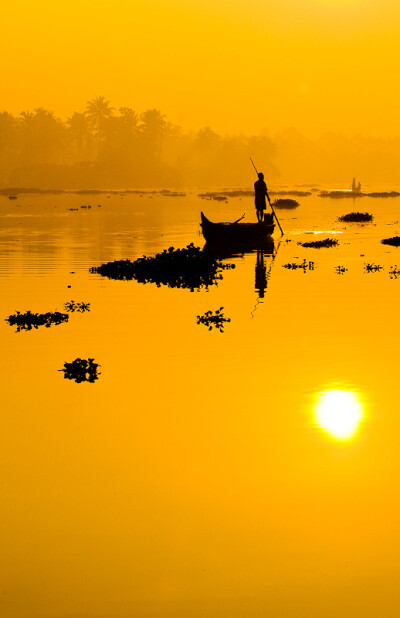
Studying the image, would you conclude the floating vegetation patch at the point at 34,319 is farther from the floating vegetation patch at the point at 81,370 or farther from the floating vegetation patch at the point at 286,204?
the floating vegetation patch at the point at 286,204

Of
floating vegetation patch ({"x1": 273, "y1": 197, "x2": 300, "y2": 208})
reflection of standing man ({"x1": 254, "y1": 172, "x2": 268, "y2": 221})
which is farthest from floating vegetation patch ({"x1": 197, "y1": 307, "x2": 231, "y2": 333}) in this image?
floating vegetation patch ({"x1": 273, "y1": 197, "x2": 300, "y2": 208})

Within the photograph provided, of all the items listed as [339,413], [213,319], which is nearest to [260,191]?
[213,319]

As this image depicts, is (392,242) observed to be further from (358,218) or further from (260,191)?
(358,218)

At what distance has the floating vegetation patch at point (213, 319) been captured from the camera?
22.6 metres

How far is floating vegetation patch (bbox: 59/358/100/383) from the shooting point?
54.7 feet

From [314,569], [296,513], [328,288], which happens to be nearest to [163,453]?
[296,513]

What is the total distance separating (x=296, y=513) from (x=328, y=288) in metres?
20.7

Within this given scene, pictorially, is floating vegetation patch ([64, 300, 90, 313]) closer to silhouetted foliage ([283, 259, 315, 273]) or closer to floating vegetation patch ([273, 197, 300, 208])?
silhouetted foliage ([283, 259, 315, 273])

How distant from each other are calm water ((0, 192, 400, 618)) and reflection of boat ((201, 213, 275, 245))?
21.0 m

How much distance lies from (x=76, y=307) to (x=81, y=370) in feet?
29.7

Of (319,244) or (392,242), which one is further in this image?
(392,242)

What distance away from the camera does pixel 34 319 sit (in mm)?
23047

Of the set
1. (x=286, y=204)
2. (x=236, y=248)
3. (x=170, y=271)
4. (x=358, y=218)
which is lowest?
(x=170, y=271)

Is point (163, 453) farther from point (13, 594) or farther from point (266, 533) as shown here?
point (13, 594)
